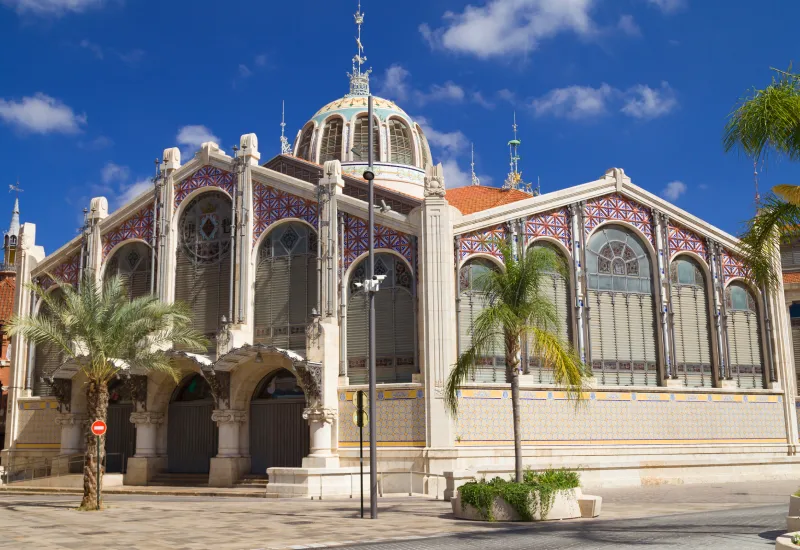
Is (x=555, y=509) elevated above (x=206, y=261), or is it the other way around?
(x=206, y=261)

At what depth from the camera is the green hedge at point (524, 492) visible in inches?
818

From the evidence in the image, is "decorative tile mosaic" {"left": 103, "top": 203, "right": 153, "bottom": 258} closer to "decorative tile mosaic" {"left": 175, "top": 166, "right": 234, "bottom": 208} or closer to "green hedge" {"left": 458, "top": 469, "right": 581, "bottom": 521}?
"decorative tile mosaic" {"left": 175, "top": 166, "right": 234, "bottom": 208}

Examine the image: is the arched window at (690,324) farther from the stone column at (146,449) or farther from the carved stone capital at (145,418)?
the stone column at (146,449)

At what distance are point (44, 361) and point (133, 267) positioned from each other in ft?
21.2

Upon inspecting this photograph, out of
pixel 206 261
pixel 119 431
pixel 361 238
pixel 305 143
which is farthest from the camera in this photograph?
pixel 305 143

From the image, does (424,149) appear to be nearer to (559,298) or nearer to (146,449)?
(559,298)

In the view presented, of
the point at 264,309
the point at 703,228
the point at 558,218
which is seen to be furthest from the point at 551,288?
the point at 264,309

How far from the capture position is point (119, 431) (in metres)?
38.3

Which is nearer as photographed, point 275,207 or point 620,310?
point 620,310

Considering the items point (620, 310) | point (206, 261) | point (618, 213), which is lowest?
point (620, 310)

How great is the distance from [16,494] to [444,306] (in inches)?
713

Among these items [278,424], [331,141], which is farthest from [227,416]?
[331,141]

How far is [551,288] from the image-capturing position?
3400 cm

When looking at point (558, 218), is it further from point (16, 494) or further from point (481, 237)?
point (16, 494)
